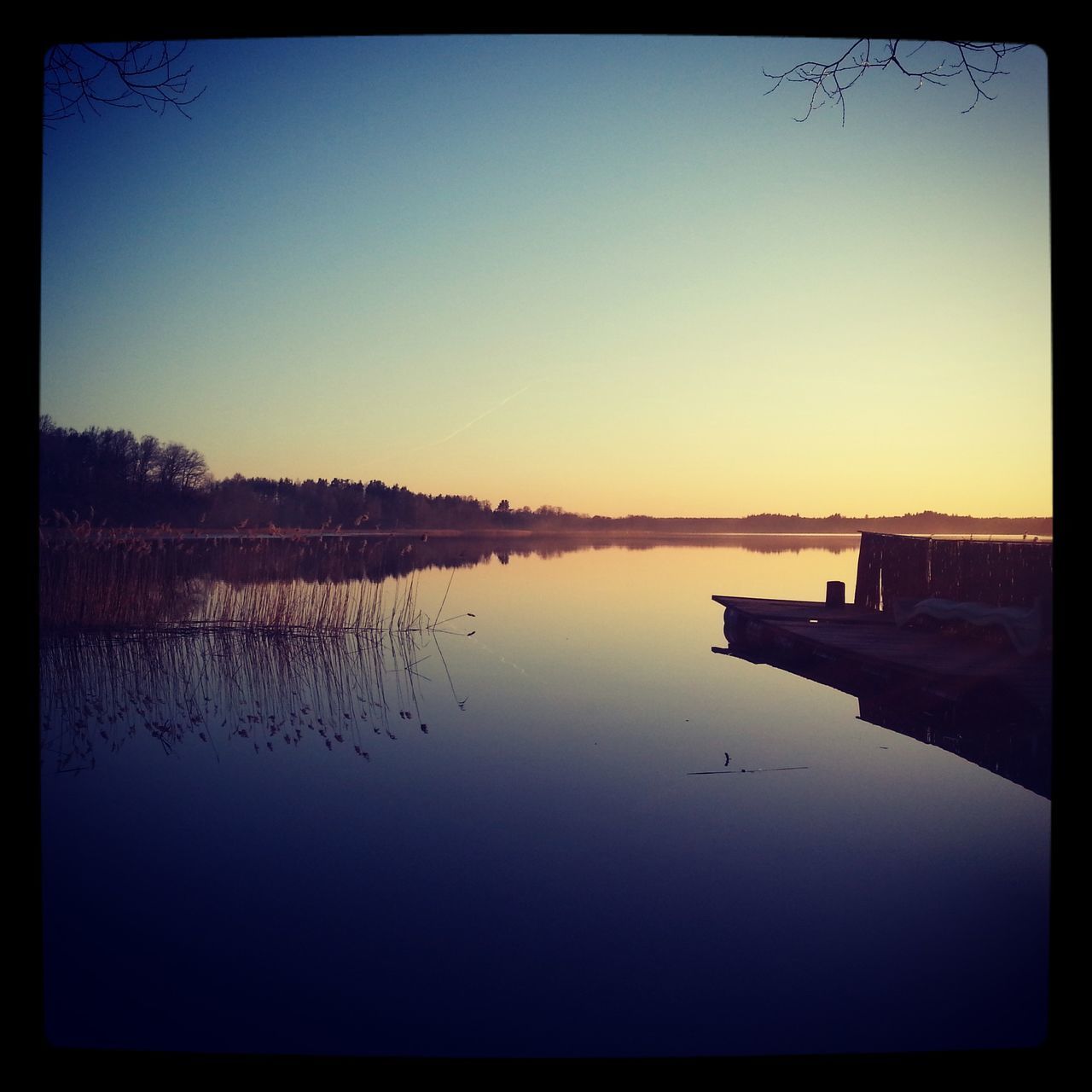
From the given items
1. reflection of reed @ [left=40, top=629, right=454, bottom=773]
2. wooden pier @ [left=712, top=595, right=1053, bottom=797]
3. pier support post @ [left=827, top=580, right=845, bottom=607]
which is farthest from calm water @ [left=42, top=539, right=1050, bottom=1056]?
pier support post @ [left=827, top=580, right=845, bottom=607]

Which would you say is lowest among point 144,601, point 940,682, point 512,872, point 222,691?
point 512,872

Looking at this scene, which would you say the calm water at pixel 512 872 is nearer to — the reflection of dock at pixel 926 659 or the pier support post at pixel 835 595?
the reflection of dock at pixel 926 659

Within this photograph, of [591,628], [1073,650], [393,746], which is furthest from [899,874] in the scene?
[591,628]

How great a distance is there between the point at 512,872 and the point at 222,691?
4.84 m

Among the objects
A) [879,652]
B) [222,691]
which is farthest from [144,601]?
[879,652]

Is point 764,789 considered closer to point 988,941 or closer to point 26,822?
point 988,941

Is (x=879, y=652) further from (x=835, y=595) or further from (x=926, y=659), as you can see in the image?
(x=835, y=595)

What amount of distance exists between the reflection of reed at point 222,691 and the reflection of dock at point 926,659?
4.74 m

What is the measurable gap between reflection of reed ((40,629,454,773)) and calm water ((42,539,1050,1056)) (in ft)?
0.17

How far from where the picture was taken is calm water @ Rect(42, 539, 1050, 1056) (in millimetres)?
2875

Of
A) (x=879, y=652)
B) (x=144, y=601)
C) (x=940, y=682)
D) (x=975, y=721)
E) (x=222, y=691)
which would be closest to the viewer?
(x=975, y=721)

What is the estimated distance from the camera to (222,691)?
771cm

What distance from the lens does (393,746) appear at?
21.1 ft

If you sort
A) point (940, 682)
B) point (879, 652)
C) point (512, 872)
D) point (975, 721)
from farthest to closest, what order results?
point (879, 652), point (940, 682), point (975, 721), point (512, 872)
